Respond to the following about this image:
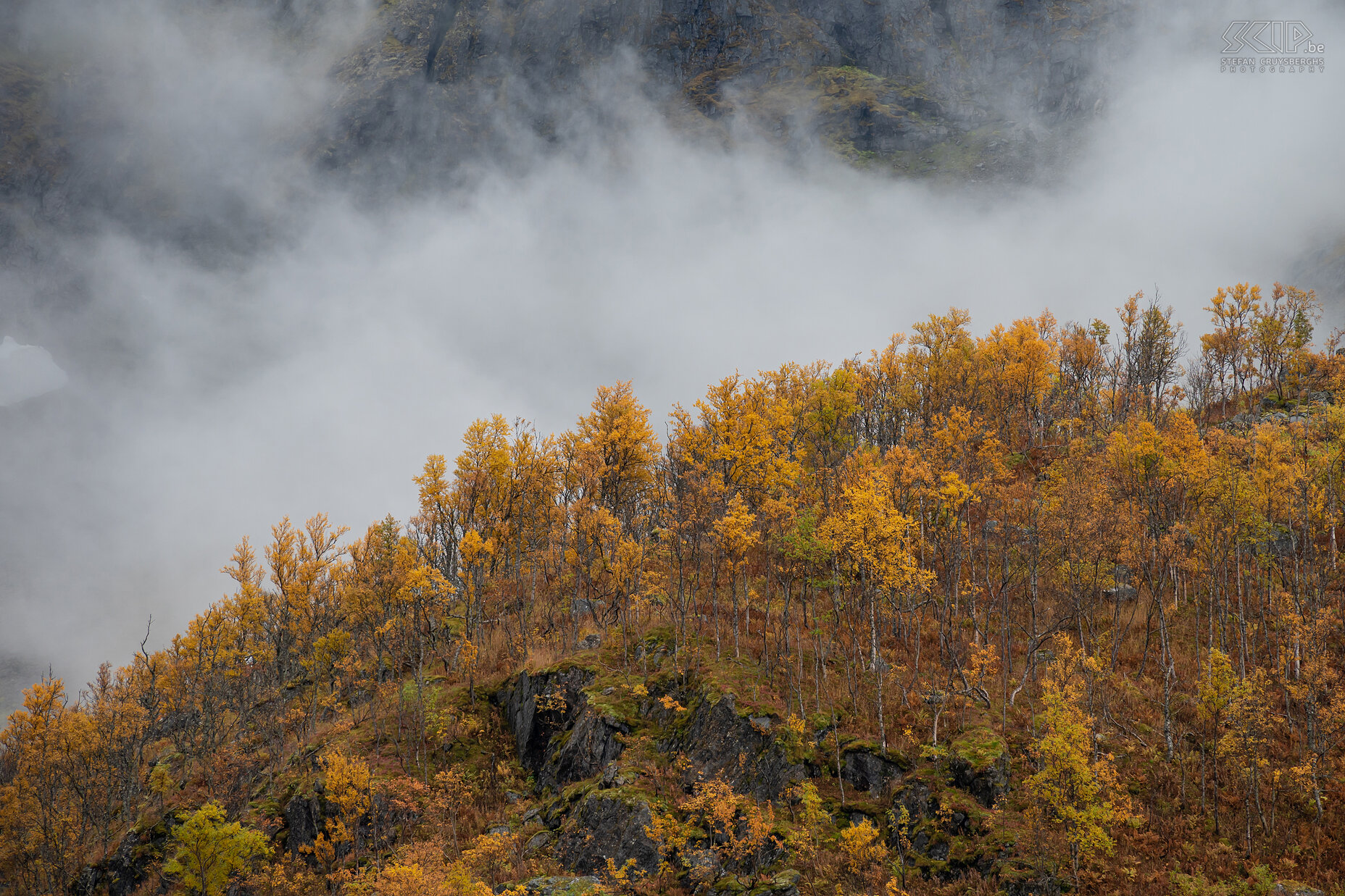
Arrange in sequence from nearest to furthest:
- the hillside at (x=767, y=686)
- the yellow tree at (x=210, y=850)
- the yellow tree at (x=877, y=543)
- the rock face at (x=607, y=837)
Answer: the hillside at (x=767, y=686) → the rock face at (x=607, y=837) → the yellow tree at (x=877, y=543) → the yellow tree at (x=210, y=850)

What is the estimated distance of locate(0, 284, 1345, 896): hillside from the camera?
1975 cm

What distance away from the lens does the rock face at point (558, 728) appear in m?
27.6

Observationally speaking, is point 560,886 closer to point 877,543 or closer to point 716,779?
point 716,779

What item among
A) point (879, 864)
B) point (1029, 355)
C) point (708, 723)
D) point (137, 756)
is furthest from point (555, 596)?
point (1029, 355)

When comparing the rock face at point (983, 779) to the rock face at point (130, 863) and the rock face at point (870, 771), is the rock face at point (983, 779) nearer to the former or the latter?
the rock face at point (870, 771)

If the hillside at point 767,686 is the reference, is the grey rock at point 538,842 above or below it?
below

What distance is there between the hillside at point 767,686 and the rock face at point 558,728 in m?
0.18

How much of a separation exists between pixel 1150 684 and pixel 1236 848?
8039 mm

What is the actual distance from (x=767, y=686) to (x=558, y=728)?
35.9 ft

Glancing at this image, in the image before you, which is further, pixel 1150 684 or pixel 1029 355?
pixel 1029 355

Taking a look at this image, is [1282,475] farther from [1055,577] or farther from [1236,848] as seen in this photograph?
[1236,848]

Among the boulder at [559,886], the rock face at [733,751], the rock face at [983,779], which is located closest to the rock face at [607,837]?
the boulder at [559,886]

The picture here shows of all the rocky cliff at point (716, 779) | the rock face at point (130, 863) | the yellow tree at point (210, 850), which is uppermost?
the rocky cliff at point (716, 779)

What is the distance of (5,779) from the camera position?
67.7 metres
